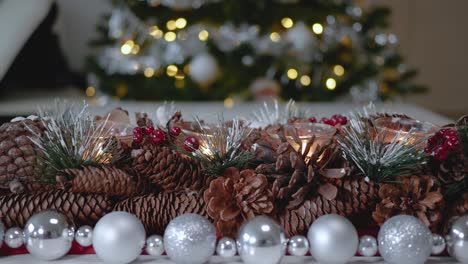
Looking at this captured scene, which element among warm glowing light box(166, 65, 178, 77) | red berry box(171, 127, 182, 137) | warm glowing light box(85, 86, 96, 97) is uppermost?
warm glowing light box(166, 65, 178, 77)

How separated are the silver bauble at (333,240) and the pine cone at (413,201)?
0.06 meters

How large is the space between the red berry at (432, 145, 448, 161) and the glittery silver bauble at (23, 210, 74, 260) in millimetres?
432

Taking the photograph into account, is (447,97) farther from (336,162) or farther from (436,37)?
(336,162)

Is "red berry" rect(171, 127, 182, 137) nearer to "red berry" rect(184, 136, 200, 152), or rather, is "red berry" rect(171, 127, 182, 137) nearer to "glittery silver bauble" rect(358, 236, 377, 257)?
"red berry" rect(184, 136, 200, 152)

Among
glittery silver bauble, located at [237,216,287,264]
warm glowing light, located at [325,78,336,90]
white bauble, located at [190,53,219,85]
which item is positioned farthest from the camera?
warm glowing light, located at [325,78,336,90]

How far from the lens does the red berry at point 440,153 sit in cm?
65

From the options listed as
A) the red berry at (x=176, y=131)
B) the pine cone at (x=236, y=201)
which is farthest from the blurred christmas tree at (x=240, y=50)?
the pine cone at (x=236, y=201)

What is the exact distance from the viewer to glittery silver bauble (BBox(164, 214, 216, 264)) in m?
0.58

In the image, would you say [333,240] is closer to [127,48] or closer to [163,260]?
[163,260]

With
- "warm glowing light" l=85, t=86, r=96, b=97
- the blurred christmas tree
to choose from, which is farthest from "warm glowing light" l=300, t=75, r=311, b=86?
"warm glowing light" l=85, t=86, r=96, b=97

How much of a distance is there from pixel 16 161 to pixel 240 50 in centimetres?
137

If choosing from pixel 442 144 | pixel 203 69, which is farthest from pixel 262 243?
pixel 203 69

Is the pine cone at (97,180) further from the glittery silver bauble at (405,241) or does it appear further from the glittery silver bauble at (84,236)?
the glittery silver bauble at (405,241)

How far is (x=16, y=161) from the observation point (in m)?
0.65
